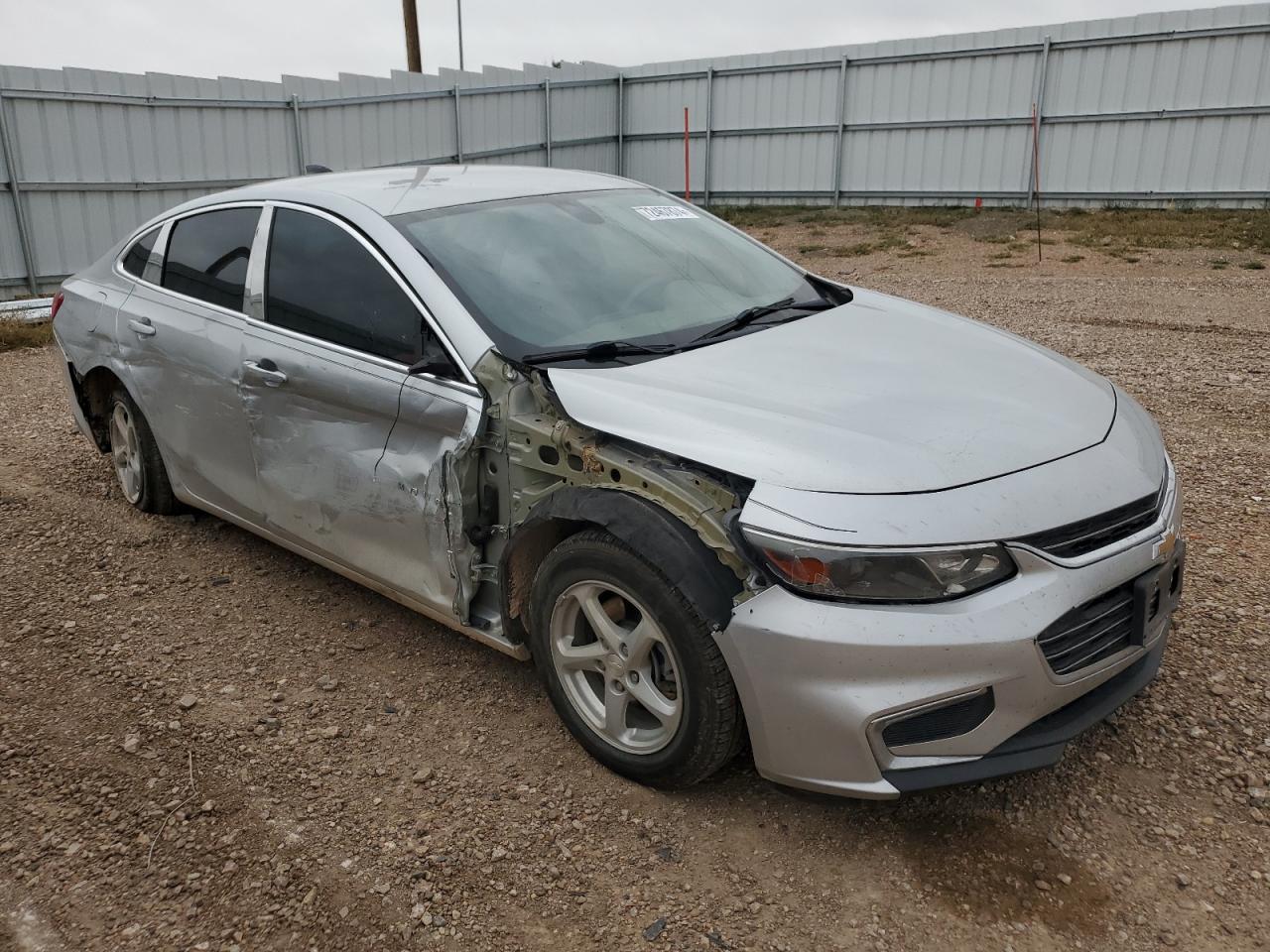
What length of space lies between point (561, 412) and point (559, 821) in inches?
44.7

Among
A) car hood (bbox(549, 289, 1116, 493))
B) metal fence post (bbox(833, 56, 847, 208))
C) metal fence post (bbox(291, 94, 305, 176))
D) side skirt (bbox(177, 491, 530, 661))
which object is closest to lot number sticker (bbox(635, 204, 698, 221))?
car hood (bbox(549, 289, 1116, 493))

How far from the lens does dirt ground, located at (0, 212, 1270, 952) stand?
2445mm

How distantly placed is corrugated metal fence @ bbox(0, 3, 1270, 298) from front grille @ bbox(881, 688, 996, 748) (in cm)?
1237

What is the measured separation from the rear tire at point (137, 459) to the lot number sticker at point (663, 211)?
8.01 ft

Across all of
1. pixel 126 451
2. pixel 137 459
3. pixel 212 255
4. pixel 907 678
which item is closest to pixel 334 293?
pixel 212 255

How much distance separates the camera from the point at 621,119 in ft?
67.1

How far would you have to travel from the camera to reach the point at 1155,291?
1016 centimetres

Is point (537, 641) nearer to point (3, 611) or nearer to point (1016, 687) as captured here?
point (1016, 687)

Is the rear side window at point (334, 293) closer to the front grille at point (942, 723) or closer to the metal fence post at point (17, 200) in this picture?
the front grille at point (942, 723)

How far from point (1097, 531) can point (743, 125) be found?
18061 millimetres

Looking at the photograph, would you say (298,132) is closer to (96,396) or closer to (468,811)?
(96,396)

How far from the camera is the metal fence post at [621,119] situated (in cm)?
2022

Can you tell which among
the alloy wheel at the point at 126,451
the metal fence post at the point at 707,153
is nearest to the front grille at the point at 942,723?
the alloy wheel at the point at 126,451

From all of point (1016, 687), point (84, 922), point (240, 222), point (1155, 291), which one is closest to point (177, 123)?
point (240, 222)
